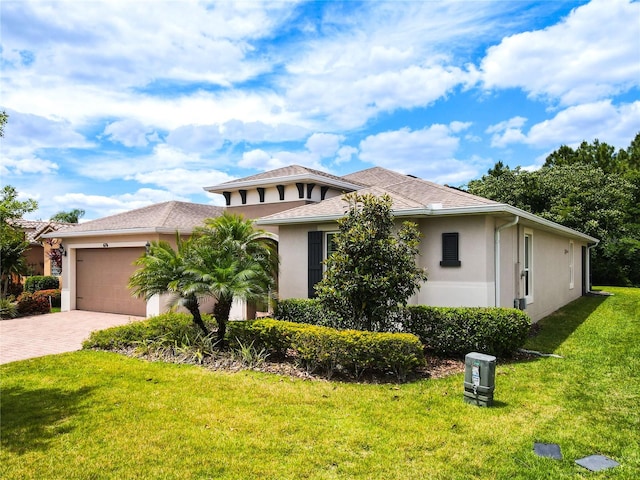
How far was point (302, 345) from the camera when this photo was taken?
785cm

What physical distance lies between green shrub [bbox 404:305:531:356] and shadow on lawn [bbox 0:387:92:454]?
625 cm

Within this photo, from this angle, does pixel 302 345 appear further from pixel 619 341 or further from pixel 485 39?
pixel 485 39

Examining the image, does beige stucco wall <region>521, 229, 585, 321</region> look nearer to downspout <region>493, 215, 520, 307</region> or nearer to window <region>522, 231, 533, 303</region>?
window <region>522, 231, 533, 303</region>

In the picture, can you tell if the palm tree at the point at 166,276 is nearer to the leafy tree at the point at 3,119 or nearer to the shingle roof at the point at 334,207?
the shingle roof at the point at 334,207

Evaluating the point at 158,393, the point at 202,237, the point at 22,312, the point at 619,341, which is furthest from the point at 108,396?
the point at 22,312

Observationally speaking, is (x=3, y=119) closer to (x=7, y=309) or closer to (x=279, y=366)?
(x=279, y=366)

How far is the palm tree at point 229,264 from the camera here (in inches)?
343

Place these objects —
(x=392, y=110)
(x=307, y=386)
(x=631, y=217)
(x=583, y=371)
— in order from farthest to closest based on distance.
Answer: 1. (x=631, y=217)
2. (x=392, y=110)
3. (x=583, y=371)
4. (x=307, y=386)

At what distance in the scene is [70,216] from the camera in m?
58.5

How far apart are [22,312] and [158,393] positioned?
41.6 feet

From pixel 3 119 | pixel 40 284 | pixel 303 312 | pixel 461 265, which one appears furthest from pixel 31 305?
pixel 461 265

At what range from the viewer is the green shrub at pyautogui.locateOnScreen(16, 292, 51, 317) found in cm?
1573

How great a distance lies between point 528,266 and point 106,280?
48.9 ft

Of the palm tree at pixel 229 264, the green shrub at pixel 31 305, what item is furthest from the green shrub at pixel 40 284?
the palm tree at pixel 229 264
